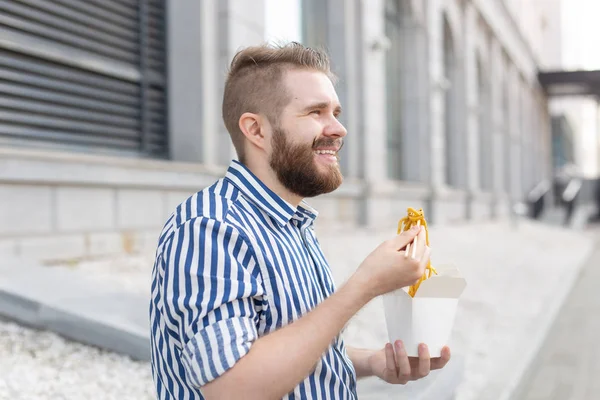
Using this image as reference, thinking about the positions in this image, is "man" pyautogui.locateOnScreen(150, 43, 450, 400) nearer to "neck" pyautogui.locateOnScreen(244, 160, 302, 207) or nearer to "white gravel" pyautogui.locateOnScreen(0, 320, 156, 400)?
"neck" pyautogui.locateOnScreen(244, 160, 302, 207)

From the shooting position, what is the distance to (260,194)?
5.06 feet

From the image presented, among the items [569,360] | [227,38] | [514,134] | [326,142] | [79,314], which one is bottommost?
[569,360]

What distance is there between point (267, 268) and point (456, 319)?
15.0 ft

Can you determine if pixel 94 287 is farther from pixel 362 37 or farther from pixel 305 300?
pixel 362 37

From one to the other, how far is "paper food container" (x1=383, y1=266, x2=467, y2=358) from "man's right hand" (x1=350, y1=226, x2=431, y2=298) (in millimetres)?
86

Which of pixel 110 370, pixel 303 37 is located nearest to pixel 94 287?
pixel 110 370

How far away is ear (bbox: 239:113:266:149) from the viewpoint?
1.56 m

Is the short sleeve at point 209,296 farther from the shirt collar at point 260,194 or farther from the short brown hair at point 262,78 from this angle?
the short brown hair at point 262,78

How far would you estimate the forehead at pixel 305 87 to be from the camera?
5.03 feet

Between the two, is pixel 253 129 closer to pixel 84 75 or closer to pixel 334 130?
pixel 334 130

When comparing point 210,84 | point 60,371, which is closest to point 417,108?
point 210,84

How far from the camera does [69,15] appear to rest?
555 cm

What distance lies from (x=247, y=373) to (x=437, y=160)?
1318cm

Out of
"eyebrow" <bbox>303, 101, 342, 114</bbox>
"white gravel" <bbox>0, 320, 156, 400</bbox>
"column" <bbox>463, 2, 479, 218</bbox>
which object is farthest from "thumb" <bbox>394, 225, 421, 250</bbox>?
"column" <bbox>463, 2, 479, 218</bbox>
